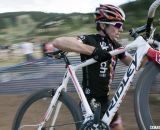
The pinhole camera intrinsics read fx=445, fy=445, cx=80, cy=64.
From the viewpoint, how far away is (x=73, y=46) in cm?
406

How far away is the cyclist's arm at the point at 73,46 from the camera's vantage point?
402 cm

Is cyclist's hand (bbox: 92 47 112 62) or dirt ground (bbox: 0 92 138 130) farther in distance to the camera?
dirt ground (bbox: 0 92 138 130)

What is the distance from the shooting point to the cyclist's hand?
155 inches

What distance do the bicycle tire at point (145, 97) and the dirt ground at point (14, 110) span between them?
2579 mm

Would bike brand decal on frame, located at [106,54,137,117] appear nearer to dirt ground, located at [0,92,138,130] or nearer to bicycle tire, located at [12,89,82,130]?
bicycle tire, located at [12,89,82,130]

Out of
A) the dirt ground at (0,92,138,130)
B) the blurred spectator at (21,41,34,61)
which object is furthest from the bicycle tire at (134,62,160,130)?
the blurred spectator at (21,41,34,61)

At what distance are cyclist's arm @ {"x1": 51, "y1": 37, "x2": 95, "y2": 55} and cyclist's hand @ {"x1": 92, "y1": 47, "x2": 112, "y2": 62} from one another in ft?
0.19

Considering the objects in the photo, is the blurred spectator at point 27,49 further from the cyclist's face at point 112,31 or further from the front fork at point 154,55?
the front fork at point 154,55

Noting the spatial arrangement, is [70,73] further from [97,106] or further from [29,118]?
[29,118]

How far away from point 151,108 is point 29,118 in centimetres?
140

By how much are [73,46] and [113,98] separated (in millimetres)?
596

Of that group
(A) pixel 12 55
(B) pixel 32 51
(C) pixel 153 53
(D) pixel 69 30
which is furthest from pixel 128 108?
(A) pixel 12 55

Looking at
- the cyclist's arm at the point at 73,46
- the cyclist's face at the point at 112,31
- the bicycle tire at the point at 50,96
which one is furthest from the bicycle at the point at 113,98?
the cyclist's face at the point at 112,31

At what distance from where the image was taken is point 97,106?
4.19 m
